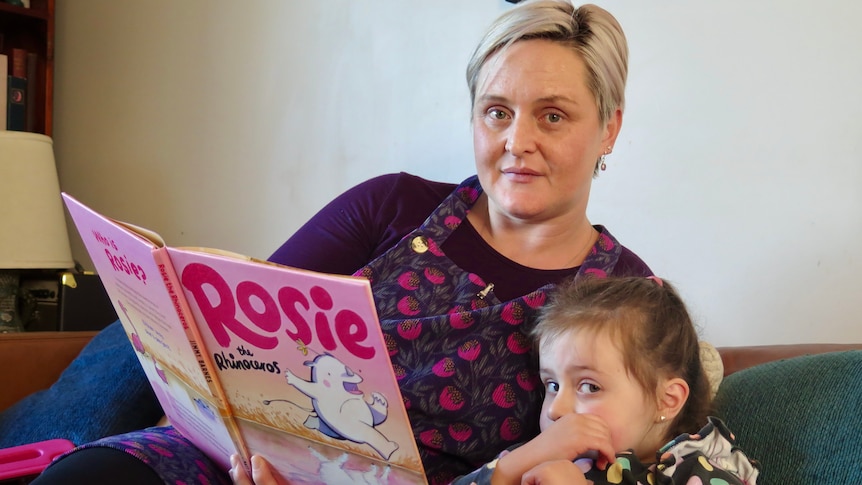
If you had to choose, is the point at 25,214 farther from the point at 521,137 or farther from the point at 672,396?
the point at 672,396

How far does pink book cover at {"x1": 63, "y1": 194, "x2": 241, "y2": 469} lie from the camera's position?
86 centimetres

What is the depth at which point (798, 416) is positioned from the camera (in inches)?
39.3

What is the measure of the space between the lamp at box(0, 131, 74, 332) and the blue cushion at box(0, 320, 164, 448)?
0.69m

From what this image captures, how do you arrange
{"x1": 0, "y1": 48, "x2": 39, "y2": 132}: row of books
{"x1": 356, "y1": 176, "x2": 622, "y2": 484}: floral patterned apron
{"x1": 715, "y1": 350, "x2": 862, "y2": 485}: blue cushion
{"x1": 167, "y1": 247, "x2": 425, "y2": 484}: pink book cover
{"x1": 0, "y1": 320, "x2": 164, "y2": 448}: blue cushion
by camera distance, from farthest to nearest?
{"x1": 0, "y1": 48, "x2": 39, "y2": 132}: row of books
{"x1": 0, "y1": 320, "x2": 164, "y2": 448}: blue cushion
{"x1": 356, "y1": 176, "x2": 622, "y2": 484}: floral patterned apron
{"x1": 715, "y1": 350, "x2": 862, "y2": 485}: blue cushion
{"x1": 167, "y1": 247, "x2": 425, "y2": 484}: pink book cover

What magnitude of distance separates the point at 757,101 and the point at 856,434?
2.07 ft

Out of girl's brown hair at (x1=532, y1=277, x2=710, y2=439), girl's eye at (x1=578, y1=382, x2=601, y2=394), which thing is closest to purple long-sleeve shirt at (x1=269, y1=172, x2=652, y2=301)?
girl's brown hair at (x1=532, y1=277, x2=710, y2=439)

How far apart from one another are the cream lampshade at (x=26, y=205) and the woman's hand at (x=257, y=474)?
4.99ft

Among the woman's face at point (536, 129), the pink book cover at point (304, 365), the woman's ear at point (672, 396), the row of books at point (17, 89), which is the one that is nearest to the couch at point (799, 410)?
the woman's ear at point (672, 396)

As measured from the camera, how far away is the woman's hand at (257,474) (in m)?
0.93

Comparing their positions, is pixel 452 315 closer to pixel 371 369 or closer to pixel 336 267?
pixel 336 267

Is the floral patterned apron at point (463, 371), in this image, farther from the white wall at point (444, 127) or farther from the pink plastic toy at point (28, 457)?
the pink plastic toy at point (28, 457)

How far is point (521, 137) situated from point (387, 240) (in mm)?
Answer: 302

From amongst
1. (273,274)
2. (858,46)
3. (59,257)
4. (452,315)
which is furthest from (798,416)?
(59,257)

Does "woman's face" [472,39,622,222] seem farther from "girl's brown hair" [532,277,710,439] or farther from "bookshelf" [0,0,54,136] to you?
"bookshelf" [0,0,54,136]
